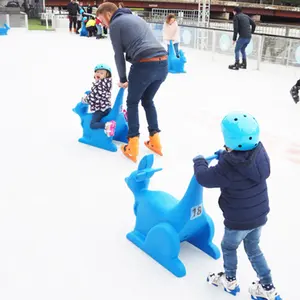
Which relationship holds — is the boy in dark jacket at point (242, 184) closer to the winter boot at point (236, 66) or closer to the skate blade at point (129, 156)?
the skate blade at point (129, 156)

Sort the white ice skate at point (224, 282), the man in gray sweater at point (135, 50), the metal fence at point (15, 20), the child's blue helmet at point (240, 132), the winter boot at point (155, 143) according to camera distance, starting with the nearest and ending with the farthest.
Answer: the child's blue helmet at point (240, 132) → the white ice skate at point (224, 282) → the man in gray sweater at point (135, 50) → the winter boot at point (155, 143) → the metal fence at point (15, 20)

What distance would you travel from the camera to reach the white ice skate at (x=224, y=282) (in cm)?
187

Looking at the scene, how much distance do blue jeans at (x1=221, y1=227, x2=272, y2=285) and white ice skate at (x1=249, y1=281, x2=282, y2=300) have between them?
0.14 ft

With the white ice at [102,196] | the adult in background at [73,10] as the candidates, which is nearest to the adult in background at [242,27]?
the white ice at [102,196]

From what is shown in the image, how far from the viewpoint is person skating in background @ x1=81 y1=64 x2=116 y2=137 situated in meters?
3.45

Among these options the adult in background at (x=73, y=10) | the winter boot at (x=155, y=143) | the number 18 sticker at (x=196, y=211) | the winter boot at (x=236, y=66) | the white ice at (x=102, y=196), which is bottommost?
the white ice at (x=102, y=196)

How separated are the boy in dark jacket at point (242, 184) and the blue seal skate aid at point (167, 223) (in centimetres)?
23

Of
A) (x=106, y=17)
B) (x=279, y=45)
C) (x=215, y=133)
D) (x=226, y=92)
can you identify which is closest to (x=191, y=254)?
(x=106, y=17)

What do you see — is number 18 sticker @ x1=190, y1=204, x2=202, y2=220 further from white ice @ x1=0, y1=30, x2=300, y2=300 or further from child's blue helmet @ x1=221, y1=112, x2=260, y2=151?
child's blue helmet @ x1=221, y1=112, x2=260, y2=151

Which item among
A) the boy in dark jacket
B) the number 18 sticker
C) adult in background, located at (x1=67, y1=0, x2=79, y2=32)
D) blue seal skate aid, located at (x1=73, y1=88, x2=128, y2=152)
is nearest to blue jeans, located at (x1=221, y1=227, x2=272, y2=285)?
the boy in dark jacket

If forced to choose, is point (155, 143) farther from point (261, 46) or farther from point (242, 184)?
point (261, 46)

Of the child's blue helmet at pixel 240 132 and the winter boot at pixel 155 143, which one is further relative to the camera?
the winter boot at pixel 155 143

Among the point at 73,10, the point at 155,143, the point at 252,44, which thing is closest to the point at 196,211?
the point at 155,143

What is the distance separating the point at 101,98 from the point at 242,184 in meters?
2.13
